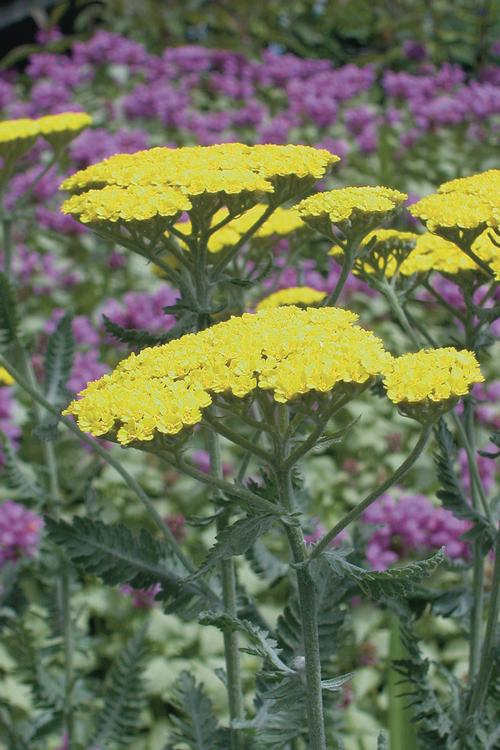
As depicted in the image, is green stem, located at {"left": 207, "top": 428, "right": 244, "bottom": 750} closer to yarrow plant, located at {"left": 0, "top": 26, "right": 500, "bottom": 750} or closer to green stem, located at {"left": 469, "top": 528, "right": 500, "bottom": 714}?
yarrow plant, located at {"left": 0, "top": 26, "right": 500, "bottom": 750}

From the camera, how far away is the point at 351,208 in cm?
113

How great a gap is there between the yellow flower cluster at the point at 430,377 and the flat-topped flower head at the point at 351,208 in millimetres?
248

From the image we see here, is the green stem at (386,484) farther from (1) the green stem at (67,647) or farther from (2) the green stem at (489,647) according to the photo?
(1) the green stem at (67,647)

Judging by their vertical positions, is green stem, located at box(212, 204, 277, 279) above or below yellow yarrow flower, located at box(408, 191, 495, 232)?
below

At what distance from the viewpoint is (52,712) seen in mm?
1795

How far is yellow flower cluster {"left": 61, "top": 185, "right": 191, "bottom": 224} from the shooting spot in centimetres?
109

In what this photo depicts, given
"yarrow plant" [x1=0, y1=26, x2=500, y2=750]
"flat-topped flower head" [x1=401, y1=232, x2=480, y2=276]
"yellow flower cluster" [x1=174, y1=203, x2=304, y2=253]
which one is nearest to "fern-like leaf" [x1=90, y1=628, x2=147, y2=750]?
"yarrow plant" [x1=0, y1=26, x2=500, y2=750]

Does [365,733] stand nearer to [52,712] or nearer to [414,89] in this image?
[52,712]

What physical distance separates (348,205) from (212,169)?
0.17m

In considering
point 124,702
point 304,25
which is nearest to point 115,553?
point 124,702

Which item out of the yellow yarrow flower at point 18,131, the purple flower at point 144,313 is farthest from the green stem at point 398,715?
the purple flower at point 144,313

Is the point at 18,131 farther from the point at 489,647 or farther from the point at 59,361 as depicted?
the point at 489,647

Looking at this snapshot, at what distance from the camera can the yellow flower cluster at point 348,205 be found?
3.71ft

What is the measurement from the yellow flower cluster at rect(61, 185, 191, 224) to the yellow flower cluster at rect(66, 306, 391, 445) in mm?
175
